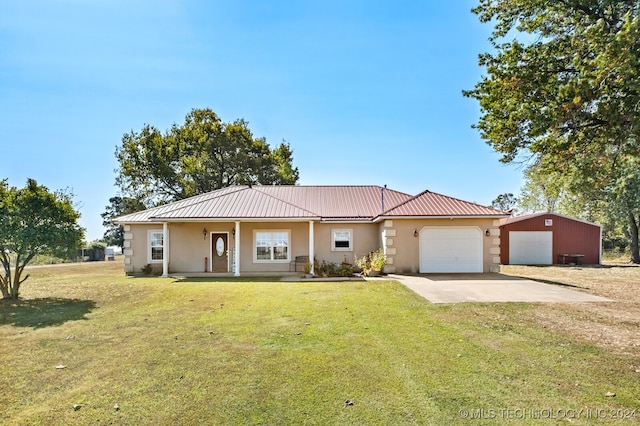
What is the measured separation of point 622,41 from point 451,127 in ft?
42.7

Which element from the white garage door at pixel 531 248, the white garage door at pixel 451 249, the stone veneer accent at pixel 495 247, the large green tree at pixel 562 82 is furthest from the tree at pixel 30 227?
the white garage door at pixel 531 248

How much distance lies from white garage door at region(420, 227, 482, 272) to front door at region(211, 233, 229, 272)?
9.38 m

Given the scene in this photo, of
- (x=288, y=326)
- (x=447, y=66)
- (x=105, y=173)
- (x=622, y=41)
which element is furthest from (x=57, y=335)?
(x=105, y=173)

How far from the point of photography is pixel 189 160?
101 feet

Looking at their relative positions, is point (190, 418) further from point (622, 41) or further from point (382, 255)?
point (382, 255)

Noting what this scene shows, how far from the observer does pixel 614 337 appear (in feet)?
19.5

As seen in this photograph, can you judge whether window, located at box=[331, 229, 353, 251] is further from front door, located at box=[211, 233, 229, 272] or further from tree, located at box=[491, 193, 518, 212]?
tree, located at box=[491, 193, 518, 212]

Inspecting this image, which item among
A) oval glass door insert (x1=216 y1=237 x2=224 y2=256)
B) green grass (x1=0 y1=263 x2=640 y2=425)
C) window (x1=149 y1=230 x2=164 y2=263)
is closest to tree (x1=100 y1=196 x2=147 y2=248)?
window (x1=149 y1=230 x2=164 y2=263)

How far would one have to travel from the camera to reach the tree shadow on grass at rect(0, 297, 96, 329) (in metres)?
7.27

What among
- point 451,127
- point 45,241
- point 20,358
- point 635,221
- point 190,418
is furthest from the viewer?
point 635,221

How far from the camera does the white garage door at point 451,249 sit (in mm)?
15828

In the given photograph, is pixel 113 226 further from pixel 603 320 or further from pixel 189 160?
pixel 603 320

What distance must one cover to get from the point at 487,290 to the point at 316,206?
10.3 m

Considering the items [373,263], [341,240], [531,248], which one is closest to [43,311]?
[373,263]
